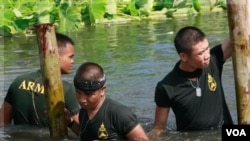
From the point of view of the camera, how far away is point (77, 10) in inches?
689

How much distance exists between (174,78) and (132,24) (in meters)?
11.2

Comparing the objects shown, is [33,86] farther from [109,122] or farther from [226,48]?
[226,48]

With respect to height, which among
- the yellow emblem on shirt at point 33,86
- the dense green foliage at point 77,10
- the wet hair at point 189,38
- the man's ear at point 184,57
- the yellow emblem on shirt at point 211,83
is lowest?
the dense green foliage at point 77,10

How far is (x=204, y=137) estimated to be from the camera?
705cm

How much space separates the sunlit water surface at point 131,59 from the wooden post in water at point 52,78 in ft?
0.72

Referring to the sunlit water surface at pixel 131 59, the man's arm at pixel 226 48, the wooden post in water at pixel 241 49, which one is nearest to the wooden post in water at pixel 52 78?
the sunlit water surface at pixel 131 59

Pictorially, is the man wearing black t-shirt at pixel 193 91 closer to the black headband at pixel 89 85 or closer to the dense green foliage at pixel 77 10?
the black headband at pixel 89 85

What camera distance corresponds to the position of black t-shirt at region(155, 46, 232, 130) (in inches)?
263

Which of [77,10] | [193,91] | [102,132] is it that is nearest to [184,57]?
[193,91]

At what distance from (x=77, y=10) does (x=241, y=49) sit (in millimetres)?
12018

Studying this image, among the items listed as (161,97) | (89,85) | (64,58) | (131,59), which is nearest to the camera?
(89,85)

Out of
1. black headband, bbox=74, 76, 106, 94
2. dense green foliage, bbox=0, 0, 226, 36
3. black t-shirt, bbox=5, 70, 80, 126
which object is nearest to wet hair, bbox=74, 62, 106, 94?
black headband, bbox=74, 76, 106, 94

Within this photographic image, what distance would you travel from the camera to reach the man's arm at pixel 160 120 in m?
6.73

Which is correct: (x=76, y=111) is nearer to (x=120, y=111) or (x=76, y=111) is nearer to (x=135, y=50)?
(x=120, y=111)
